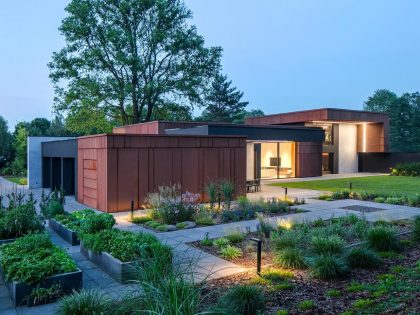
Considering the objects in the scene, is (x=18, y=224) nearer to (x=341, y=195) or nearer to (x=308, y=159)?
(x=341, y=195)

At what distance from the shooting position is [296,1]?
23984 millimetres

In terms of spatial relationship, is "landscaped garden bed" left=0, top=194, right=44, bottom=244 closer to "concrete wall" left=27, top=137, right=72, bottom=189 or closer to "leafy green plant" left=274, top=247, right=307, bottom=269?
"leafy green plant" left=274, top=247, right=307, bottom=269

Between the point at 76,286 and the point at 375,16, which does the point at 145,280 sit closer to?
the point at 76,286

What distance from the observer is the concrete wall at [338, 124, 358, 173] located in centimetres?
3212

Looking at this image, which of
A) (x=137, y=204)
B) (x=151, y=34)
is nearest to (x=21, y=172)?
(x=151, y=34)

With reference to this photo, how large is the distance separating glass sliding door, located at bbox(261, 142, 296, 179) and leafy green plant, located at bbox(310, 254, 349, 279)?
2121cm

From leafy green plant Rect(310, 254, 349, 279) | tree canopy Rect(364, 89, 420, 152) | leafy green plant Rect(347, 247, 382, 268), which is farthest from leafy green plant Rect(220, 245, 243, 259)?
tree canopy Rect(364, 89, 420, 152)

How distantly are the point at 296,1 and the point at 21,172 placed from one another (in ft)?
82.6

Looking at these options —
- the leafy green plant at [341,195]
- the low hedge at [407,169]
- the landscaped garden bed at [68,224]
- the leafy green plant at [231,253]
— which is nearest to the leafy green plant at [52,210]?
the landscaped garden bed at [68,224]

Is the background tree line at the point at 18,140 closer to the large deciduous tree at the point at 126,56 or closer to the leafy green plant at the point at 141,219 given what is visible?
the large deciduous tree at the point at 126,56

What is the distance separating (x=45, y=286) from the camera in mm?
5230

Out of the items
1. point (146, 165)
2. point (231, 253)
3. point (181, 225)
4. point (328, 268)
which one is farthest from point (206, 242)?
point (146, 165)

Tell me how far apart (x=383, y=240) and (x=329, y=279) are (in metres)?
2.10

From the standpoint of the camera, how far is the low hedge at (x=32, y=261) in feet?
17.0
